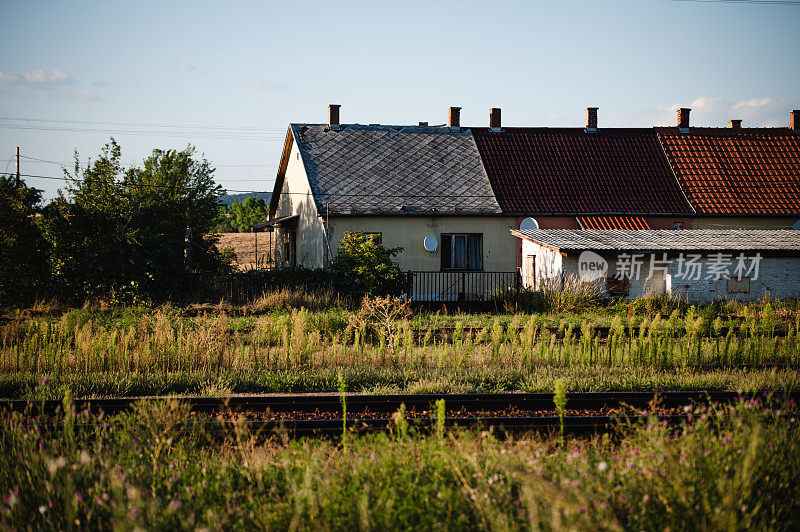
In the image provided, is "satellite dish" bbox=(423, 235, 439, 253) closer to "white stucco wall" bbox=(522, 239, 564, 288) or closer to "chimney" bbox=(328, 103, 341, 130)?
"white stucco wall" bbox=(522, 239, 564, 288)

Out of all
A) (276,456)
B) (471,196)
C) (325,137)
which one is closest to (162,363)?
(276,456)

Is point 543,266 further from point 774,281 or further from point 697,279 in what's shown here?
point 774,281

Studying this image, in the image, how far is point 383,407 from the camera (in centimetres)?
818

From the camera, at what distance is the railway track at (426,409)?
7.30m

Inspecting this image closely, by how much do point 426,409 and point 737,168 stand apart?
25.0 meters

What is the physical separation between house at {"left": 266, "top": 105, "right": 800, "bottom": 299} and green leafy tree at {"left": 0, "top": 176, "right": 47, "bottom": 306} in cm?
937

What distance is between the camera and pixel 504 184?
A: 82.0ft

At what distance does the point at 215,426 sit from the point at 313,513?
11.2 ft

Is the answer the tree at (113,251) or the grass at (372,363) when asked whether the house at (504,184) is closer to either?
the tree at (113,251)

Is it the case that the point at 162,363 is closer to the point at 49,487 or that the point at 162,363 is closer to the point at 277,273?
the point at 49,487

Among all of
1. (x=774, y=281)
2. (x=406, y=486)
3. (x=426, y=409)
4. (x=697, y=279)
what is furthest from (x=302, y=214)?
(x=406, y=486)

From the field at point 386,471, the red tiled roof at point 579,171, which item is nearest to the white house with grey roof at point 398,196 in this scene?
the red tiled roof at point 579,171

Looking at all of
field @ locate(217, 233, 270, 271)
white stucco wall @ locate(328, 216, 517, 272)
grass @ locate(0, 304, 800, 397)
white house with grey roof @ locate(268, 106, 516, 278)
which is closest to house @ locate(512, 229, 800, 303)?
white stucco wall @ locate(328, 216, 517, 272)

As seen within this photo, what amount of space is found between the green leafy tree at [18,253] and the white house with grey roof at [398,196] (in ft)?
30.7
